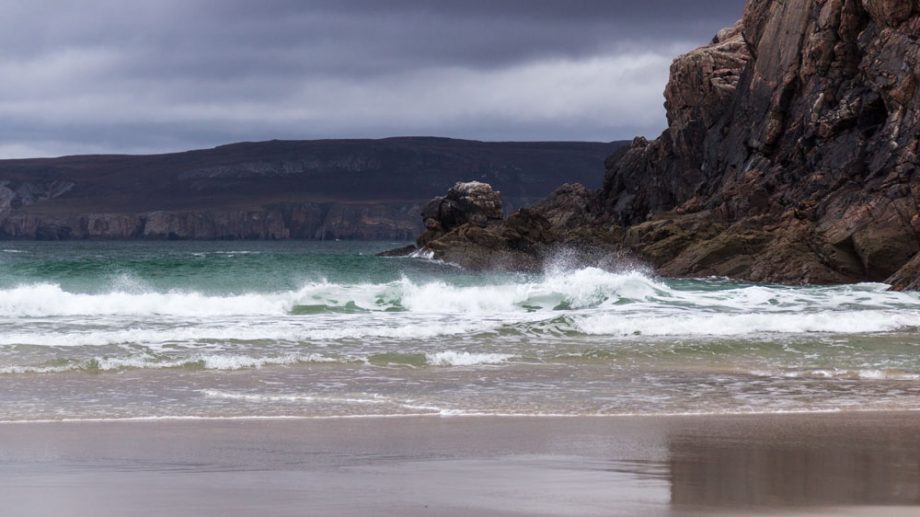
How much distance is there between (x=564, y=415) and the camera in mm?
10641

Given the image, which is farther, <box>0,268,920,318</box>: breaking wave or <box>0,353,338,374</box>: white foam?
<box>0,268,920,318</box>: breaking wave

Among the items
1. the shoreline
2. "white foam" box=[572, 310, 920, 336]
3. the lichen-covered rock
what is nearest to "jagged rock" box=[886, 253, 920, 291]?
the lichen-covered rock

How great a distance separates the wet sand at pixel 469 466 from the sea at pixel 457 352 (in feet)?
3.13

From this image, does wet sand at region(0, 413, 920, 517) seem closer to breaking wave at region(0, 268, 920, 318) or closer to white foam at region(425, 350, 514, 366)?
white foam at region(425, 350, 514, 366)

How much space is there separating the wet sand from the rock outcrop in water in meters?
20.7

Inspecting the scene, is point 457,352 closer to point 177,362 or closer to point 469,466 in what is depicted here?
point 177,362

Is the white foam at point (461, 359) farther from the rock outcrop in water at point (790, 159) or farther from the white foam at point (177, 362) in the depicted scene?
the rock outcrop in water at point (790, 159)

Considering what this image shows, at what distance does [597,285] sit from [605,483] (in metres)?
19.2

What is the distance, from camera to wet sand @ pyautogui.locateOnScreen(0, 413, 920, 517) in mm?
6668

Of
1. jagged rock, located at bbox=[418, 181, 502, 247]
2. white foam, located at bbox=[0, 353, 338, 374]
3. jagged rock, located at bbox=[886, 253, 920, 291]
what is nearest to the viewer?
white foam, located at bbox=[0, 353, 338, 374]

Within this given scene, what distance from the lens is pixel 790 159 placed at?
132 feet

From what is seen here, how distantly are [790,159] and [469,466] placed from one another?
3458 centimetres

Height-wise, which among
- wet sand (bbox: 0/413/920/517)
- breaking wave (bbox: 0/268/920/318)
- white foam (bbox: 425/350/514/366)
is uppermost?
wet sand (bbox: 0/413/920/517)

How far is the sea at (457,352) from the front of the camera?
11.5m
